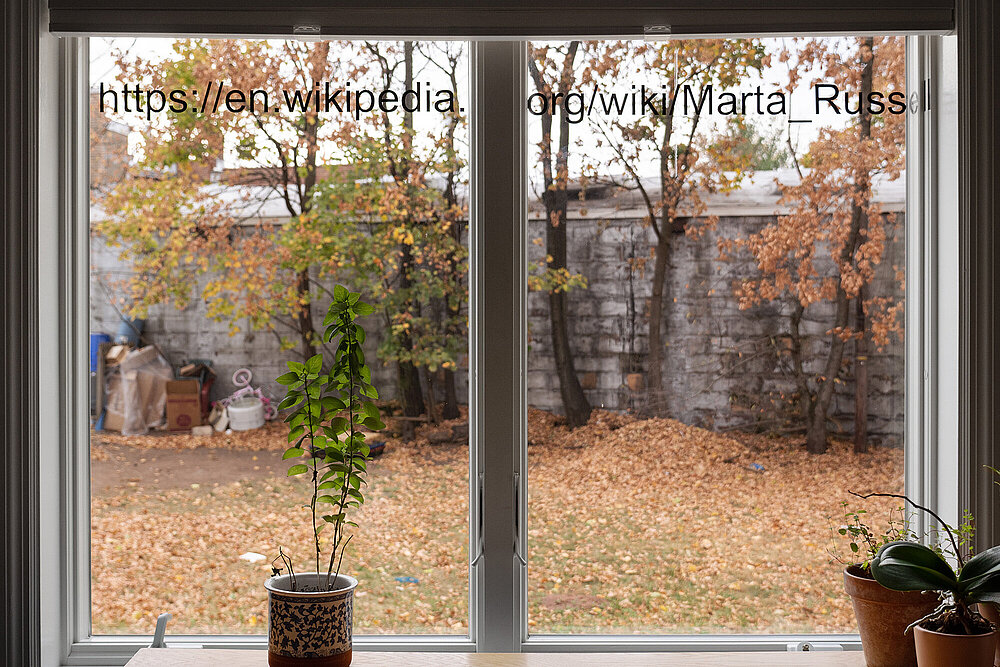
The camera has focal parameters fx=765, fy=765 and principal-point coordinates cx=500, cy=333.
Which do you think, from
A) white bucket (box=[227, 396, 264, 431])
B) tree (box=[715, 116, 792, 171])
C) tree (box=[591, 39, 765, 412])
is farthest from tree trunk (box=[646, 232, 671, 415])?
white bucket (box=[227, 396, 264, 431])

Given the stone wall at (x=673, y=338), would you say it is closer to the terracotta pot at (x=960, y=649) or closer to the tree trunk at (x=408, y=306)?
the tree trunk at (x=408, y=306)

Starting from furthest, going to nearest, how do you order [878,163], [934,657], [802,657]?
[878,163], [802,657], [934,657]

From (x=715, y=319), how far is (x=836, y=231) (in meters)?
0.37

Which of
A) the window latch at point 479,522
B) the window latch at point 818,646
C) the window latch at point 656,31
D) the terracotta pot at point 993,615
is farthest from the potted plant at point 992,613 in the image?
the window latch at point 656,31

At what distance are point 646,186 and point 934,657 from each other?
3.78 ft

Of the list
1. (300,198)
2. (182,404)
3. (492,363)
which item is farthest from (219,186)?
(492,363)

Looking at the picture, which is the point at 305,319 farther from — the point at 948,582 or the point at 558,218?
the point at 948,582

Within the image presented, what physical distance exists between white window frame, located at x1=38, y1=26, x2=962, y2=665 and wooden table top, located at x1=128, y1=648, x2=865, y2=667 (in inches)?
11.0

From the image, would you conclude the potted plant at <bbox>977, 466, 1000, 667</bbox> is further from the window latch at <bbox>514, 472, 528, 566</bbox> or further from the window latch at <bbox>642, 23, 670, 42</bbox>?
the window latch at <bbox>642, 23, 670, 42</bbox>

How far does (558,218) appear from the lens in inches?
74.5

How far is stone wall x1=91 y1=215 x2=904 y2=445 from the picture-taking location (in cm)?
189

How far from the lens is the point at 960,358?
176 centimetres
